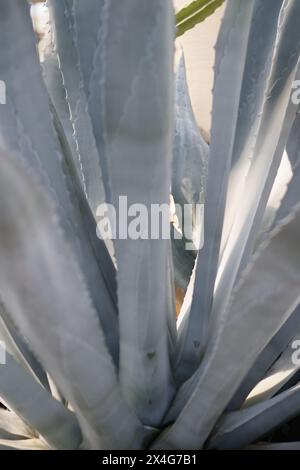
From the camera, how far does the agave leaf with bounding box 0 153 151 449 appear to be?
41 cm

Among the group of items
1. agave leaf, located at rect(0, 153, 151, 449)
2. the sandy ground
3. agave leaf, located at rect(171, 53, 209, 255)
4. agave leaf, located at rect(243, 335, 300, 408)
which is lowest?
the sandy ground

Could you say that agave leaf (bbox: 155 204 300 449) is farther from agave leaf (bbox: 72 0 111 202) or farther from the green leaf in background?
the green leaf in background

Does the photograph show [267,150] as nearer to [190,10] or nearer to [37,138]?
[37,138]

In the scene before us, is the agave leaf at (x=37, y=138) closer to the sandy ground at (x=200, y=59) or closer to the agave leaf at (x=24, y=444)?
the agave leaf at (x=24, y=444)

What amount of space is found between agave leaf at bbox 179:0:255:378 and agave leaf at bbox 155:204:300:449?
8 cm

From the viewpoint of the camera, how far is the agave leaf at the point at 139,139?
0.46 meters

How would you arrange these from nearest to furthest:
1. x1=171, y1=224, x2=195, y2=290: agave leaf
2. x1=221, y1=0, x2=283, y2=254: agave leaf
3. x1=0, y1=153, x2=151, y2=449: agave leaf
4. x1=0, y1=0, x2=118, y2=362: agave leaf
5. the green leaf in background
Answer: x1=0, y1=153, x2=151, y2=449: agave leaf < x1=0, y1=0, x2=118, y2=362: agave leaf < x1=221, y1=0, x2=283, y2=254: agave leaf < x1=171, y1=224, x2=195, y2=290: agave leaf < the green leaf in background

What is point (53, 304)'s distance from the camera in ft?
1.53

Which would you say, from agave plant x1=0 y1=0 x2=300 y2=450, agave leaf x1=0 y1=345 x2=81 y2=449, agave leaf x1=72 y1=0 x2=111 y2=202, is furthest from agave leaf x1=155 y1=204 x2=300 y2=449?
agave leaf x1=72 y1=0 x2=111 y2=202

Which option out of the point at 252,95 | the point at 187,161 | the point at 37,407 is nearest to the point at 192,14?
the point at 187,161

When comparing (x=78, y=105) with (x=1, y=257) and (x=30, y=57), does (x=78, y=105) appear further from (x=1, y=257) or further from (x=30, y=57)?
(x=1, y=257)

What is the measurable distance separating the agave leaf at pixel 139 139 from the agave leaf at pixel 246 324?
0.27 ft

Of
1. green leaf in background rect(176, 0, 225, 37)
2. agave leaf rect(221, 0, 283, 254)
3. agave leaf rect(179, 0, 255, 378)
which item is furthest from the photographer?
green leaf in background rect(176, 0, 225, 37)

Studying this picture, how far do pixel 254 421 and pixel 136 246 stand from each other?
0.25 meters
